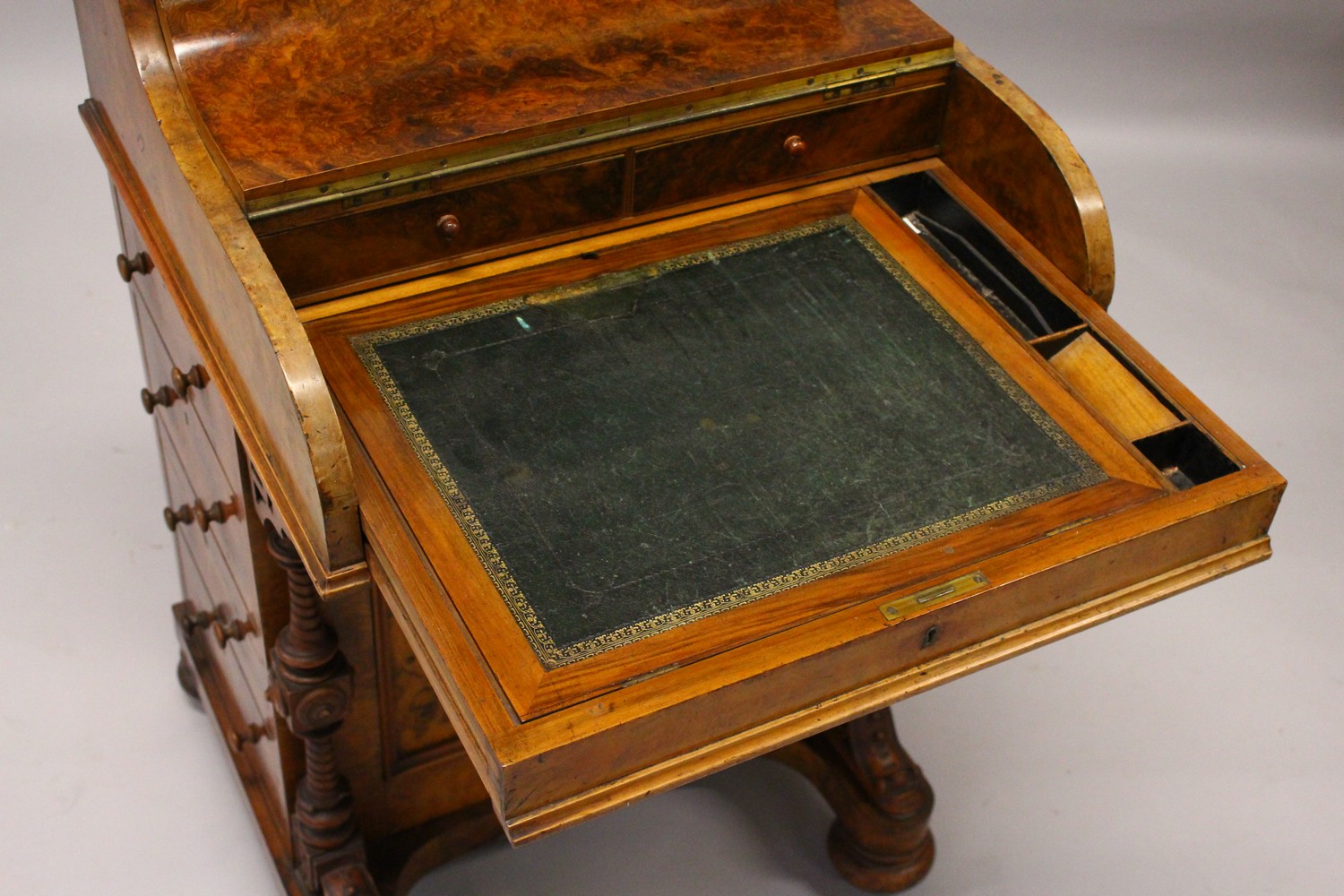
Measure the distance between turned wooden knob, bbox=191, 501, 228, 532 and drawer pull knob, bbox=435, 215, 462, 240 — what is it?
19.7 inches

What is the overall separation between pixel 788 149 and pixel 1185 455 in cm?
65

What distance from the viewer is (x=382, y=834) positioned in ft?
8.67

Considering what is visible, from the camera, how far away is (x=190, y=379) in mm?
2246

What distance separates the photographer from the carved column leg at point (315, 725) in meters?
2.15

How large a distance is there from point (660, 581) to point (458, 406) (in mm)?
340

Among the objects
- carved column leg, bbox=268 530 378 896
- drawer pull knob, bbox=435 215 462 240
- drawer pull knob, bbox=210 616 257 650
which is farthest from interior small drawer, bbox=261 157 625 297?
drawer pull knob, bbox=210 616 257 650

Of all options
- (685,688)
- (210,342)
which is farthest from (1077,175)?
(210,342)

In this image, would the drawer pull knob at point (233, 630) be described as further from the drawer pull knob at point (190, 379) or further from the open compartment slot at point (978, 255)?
the open compartment slot at point (978, 255)

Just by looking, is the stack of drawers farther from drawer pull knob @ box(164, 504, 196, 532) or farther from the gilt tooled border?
the gilt tooled border

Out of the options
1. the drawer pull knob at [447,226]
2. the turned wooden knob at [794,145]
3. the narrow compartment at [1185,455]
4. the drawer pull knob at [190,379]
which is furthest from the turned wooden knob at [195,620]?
the narrow compartment at [1185,455]

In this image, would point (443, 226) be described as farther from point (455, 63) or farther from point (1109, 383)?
point (1109, 383)

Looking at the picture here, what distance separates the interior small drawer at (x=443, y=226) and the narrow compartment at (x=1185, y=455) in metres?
0.72

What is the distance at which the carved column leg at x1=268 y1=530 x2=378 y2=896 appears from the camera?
7.06ft

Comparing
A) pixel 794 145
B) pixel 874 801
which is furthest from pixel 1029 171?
pixel 874 801
